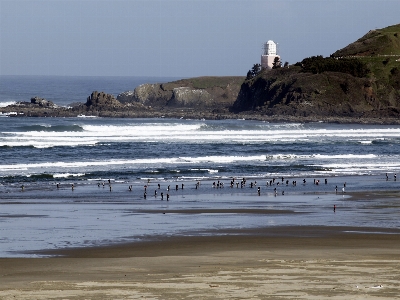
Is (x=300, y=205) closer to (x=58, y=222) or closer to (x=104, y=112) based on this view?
(x=58, y=222)

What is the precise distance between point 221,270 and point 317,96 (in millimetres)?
83135

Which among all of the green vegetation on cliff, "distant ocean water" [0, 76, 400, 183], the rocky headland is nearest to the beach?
"distant ocean water" [0, 76, 400, 183]

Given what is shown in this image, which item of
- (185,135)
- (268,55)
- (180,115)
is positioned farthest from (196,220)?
(268,55)

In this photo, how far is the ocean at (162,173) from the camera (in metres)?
25.3

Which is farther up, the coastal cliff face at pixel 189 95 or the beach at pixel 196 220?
the coastal cliff face at pixel 189 95

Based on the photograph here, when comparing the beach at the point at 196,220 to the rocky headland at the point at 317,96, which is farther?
the rocky headland at the point at 317,96

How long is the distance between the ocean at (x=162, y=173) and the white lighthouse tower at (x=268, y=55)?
42437 millimetres

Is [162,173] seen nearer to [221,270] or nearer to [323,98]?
[221,270]

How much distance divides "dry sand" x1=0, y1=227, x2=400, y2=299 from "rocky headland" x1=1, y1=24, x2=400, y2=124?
70.4 m

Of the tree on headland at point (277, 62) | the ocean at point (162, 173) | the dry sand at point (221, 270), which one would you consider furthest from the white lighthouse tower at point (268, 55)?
the dry sand at point (221, 270)

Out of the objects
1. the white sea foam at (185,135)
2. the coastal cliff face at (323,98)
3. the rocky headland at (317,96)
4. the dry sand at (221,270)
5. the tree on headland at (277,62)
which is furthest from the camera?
the tree on headland at (277,62)

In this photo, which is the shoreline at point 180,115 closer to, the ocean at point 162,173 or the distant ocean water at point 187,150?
the distant ocean water at point 187,150

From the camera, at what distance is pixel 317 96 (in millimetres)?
98938

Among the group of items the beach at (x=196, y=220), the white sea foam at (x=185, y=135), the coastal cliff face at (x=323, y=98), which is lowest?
the beach at (x=196, y=220)
